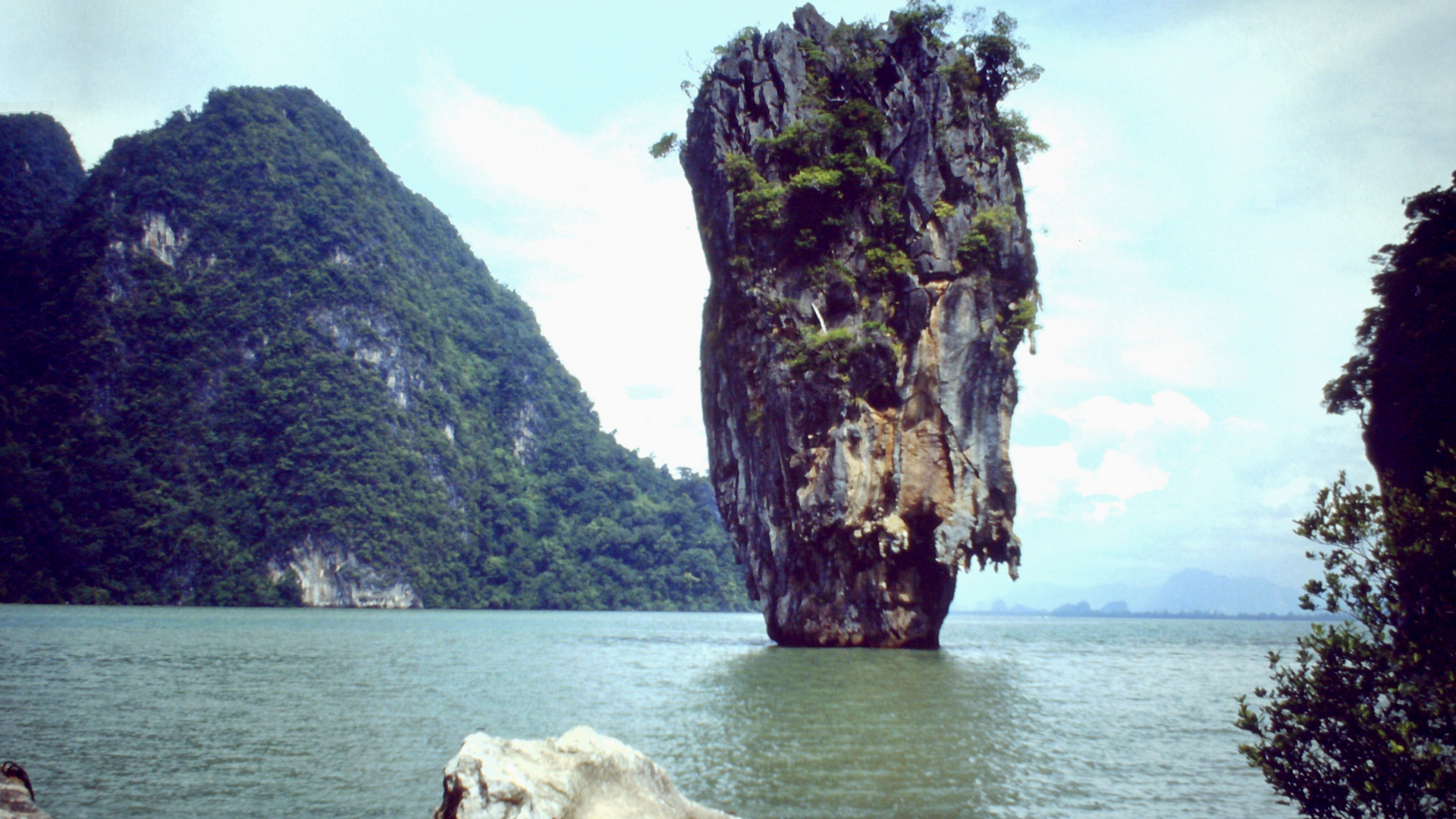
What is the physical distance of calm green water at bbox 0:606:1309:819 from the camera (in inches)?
333

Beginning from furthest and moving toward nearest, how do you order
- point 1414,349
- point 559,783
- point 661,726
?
point 1414,349 < point 661,726 < point 559,783

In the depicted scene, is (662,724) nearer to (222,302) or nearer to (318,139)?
(222,302)

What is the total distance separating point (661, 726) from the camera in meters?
12.2

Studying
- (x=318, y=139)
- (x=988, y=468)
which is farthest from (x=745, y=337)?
(x=318, y=139)

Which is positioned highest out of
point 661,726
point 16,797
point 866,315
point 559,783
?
point 866,315

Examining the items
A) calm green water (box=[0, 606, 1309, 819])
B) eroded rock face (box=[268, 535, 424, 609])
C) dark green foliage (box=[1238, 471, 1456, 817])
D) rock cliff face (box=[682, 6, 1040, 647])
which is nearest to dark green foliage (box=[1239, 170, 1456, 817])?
dark green foliage (box=[1238, 471, 1456, 817])

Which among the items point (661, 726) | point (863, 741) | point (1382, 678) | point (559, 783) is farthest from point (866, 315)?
point (559, 783)

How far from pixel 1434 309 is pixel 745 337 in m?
15.2

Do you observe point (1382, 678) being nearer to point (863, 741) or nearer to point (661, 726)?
point (863, 741)

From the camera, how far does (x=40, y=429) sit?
65500mm

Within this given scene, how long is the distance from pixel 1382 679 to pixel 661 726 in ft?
27.6

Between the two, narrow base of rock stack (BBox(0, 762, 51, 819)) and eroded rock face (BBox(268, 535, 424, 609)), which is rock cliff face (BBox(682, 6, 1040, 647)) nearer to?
narrow base of rock stack (BBox(0, 762, 51, 819))

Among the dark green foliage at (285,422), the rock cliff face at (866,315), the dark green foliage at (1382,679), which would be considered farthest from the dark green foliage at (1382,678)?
the dark green foliage at (285,422)

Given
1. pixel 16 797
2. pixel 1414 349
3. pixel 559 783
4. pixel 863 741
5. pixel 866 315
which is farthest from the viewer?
pixel 866 315
